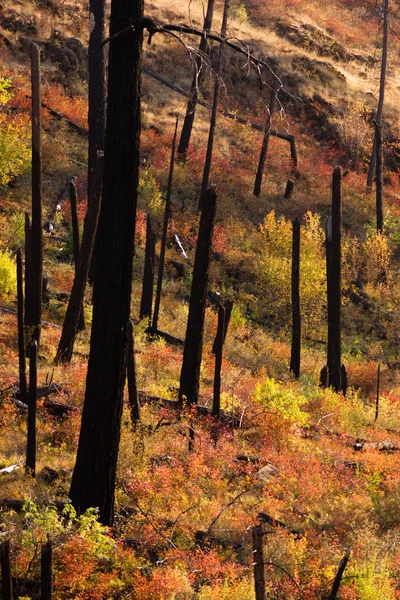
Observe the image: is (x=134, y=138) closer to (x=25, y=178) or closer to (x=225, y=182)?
(x=25, y=178)

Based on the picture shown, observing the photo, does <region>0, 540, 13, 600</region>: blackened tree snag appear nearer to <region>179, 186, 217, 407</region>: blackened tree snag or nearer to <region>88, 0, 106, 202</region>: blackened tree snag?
<region>179, 186, 217, 407</region>: blackened tree snag

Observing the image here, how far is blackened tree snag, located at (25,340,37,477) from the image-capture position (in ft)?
37.6

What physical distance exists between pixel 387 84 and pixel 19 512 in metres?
50.3

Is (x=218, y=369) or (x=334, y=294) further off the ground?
(x=334, y=294)

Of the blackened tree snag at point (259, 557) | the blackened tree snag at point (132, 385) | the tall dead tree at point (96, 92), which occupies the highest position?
the tall dead tree at point (96, 92)

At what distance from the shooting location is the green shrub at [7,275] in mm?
22281

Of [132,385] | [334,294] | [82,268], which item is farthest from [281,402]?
[334,294]

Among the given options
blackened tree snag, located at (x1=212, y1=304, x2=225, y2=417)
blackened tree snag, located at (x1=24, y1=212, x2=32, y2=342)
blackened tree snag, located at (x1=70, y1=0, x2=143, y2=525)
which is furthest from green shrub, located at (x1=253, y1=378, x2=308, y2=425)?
blackened tree snag, located at (x1=70, y1=0, x2=143, y2=525)

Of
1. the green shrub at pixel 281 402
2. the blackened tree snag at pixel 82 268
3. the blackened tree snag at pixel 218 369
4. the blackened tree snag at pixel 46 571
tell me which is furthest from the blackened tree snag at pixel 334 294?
the blackened tree snag at pixel 46 571

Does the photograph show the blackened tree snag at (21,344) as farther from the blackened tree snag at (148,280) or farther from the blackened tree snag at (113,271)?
the blackened tree snag at (148,280)

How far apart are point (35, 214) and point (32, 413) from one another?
7387 mm

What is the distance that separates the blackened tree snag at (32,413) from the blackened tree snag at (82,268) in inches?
242

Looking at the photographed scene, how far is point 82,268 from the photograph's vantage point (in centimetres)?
1773

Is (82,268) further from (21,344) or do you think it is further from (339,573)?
(339,573)
